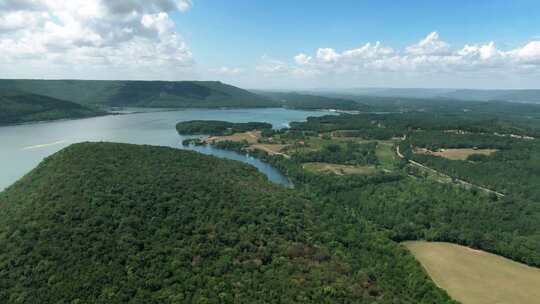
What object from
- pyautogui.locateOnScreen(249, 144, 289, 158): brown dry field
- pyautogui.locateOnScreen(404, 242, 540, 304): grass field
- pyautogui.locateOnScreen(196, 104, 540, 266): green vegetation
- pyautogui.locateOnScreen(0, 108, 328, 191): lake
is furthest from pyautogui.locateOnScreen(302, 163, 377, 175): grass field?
pyautogui.locateOnScreen(404, 242, 540, 304): grass field

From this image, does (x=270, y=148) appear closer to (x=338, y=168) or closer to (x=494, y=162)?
(x=338, y=168)

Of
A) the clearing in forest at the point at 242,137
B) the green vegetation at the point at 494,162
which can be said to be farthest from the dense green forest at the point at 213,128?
the green vegetation at the point at 494,162

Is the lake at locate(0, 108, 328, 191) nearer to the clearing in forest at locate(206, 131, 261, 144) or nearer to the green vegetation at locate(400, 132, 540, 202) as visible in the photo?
the clearing in forest at locate(206, 131, 261, 144)

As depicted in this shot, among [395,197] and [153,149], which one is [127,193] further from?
[395,197]

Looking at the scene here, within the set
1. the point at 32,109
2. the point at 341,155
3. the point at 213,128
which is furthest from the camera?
the point at 32,109

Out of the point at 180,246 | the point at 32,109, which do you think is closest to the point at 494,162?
the point at 180,246

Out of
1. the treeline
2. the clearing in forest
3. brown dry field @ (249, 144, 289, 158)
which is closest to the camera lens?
the treeline
